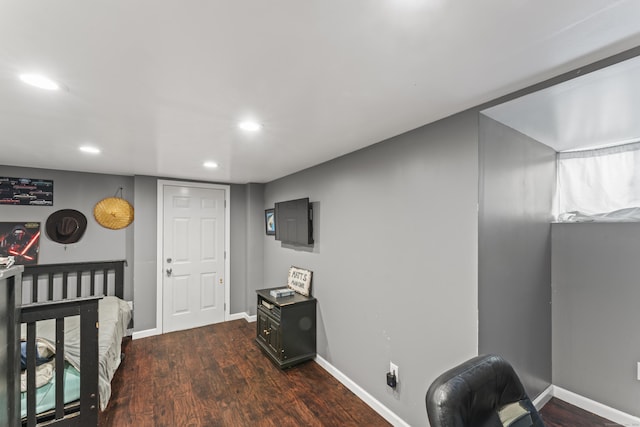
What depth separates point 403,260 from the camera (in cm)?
210

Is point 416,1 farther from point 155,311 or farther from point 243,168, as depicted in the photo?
point 155,311

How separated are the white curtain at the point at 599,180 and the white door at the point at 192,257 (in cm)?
434

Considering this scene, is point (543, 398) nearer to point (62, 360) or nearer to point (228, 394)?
point (228, 394)

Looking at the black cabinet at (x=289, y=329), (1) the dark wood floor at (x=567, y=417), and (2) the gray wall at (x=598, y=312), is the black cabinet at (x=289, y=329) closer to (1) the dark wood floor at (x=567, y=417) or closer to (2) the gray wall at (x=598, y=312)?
(1) the dark wood floor at (x=567, y=417)

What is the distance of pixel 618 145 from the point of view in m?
2.19

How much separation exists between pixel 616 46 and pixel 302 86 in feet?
4.44

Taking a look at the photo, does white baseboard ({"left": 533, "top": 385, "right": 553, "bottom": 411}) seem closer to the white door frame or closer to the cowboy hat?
the white door frame

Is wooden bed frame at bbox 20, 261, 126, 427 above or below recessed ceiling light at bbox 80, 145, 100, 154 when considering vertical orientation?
below

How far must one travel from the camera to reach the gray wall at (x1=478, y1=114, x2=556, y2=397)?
171cm

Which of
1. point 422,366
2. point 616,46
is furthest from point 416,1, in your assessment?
point 422,366

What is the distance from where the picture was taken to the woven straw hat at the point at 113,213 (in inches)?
144

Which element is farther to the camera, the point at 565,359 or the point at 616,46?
the point at 565,359

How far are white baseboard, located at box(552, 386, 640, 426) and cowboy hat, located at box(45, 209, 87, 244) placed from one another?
18.1ft

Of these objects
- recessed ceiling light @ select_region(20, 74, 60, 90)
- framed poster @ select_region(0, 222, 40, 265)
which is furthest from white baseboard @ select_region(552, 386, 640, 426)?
framed poster @ select_region(0, 222, 40, 265)
